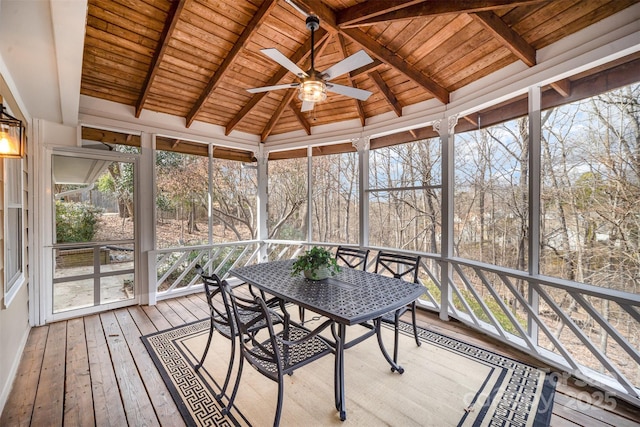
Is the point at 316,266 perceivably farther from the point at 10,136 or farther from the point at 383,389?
the point at 10,136

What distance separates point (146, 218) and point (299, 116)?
3.01 metres

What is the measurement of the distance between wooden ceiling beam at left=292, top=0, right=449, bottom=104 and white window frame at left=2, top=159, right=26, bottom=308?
302 centimetres

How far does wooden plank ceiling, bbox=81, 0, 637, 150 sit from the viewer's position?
2381 mm

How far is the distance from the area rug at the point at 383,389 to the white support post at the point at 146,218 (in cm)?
156

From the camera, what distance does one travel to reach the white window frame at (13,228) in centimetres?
236

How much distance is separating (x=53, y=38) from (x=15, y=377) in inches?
112

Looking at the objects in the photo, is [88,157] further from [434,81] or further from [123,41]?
[434,81]

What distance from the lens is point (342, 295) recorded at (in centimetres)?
227

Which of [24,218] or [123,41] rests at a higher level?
[123,41]

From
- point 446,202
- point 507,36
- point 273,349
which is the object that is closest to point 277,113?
point 446,202

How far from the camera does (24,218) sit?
10.4 ft

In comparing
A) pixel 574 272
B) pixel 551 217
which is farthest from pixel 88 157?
pixel 574 272

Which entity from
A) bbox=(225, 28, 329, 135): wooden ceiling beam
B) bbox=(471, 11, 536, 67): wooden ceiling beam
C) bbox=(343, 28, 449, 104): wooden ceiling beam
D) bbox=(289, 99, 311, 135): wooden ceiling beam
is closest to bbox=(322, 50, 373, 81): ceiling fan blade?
bbox=(343, 28, 449, 104): wooden ceiling beam

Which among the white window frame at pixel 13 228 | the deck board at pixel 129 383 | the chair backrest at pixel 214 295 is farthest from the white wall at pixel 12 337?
the chair backrest at pixel 214 295
